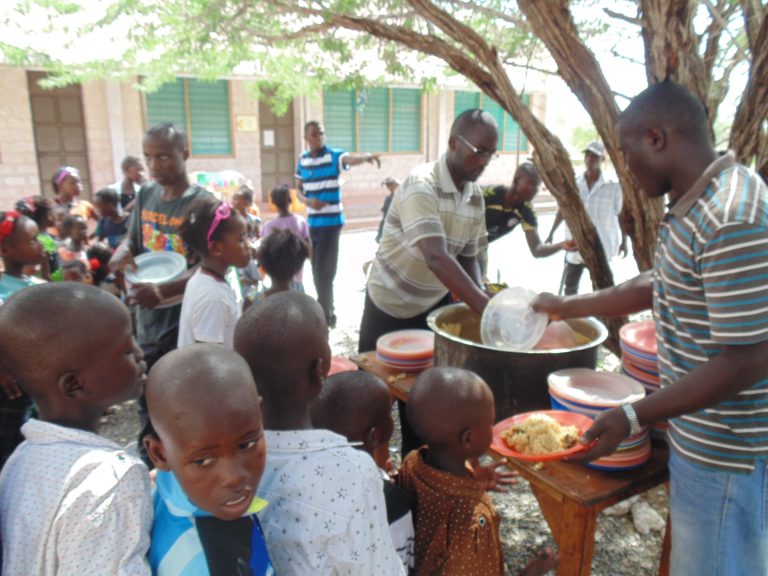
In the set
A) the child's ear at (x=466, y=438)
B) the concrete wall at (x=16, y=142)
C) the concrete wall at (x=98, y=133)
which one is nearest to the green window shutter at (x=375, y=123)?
the concrete wall at (x=98, y=133)

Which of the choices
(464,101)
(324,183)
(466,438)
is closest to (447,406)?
(466,438)

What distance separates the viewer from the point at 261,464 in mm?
1161

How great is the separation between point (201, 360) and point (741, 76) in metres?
4.30

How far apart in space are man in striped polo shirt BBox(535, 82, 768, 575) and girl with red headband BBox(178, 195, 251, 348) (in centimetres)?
153

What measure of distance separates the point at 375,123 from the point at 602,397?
1387cm

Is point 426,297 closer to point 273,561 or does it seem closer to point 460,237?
point 460,237

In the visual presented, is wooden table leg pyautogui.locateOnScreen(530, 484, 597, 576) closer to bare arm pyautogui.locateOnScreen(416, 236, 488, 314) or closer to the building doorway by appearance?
bare arm pyautogui.locateOnScreen(416, 236, 488, 314)

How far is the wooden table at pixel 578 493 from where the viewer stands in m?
1.70

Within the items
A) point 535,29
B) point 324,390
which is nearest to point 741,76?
point 535,29

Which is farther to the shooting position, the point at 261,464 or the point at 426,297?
the point at 426,297

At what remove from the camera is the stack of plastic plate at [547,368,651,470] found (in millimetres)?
1778

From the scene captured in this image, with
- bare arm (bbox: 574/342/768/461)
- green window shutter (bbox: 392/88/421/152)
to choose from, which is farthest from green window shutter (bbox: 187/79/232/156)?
bare arm (bbox: 574/342/768/461)

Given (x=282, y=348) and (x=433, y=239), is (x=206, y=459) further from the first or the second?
(x=433, y=239)

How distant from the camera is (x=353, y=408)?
1.66 m
